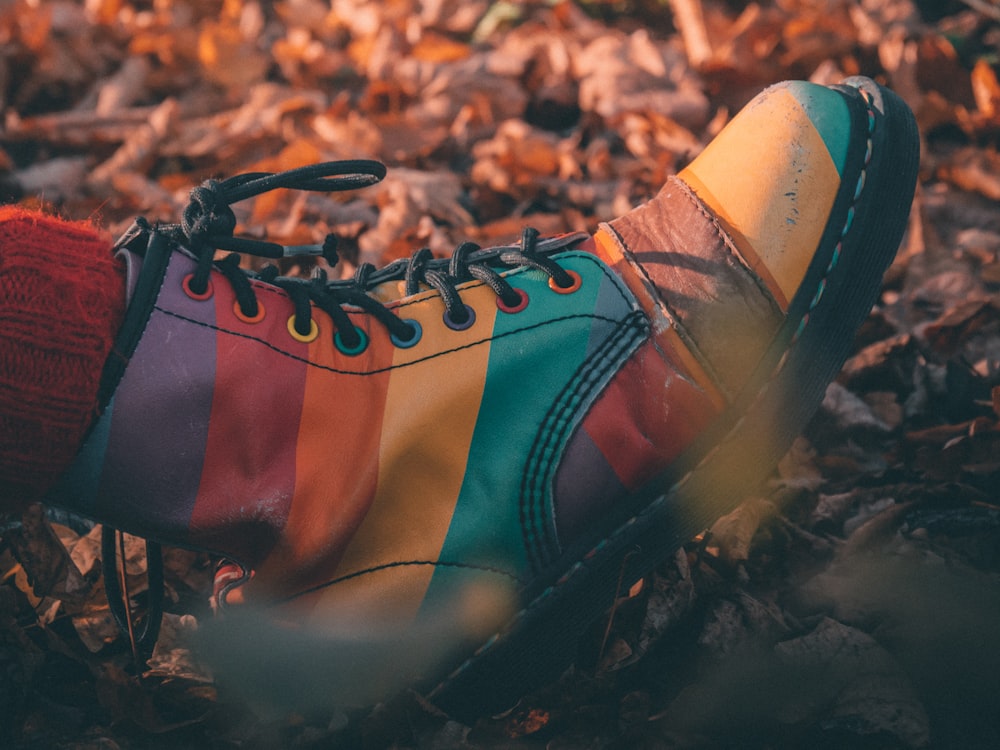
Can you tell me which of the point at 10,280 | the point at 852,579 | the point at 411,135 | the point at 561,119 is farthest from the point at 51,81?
the point at 852,579

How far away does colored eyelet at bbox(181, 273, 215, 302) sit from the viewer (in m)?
1.17

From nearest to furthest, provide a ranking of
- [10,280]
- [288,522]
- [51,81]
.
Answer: [10,280]
[288,522]
[51,81]

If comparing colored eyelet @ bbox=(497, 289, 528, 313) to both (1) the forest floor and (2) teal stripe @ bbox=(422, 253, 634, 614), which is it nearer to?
(2) teal stripe @ bbox=(422, 253, 634, 614)

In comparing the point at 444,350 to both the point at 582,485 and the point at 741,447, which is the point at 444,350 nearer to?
the point at 582,485

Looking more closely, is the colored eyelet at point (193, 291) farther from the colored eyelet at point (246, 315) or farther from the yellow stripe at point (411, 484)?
the yellow stripe at point (411, 484)

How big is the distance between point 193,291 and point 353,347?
0.23 metres

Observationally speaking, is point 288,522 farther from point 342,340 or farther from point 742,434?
point 742,434

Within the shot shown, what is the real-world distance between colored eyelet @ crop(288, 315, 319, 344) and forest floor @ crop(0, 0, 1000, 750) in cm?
34

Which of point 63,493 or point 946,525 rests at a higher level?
point 63,493

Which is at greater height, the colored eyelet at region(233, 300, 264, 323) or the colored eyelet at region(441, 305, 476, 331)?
the colored eyelet at region(233, 300, 264, 323)

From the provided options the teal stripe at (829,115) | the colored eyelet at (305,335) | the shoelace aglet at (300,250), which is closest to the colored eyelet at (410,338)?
the colored eyelet at (305,335)

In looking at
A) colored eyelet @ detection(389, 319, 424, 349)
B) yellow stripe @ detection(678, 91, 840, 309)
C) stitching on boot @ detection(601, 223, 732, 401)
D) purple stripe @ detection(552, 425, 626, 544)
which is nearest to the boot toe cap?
yellow stripe @ detection(678, 91, 840, 309)

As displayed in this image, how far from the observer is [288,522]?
1194 millimetres

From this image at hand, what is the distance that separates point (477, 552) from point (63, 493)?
0.57 meters
